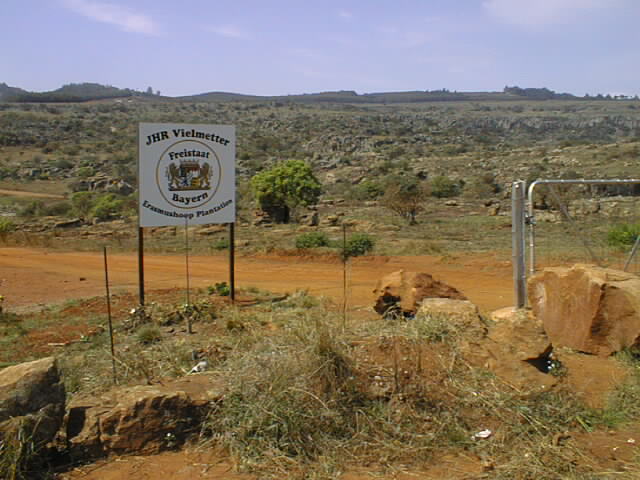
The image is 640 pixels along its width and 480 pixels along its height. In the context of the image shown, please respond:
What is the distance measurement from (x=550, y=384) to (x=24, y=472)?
4343mm

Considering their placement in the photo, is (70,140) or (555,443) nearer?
(555,443)

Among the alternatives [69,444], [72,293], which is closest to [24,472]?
[69,444]

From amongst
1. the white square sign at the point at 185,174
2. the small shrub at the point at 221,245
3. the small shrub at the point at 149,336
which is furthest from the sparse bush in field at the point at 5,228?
the small shrub at the point at 149,336

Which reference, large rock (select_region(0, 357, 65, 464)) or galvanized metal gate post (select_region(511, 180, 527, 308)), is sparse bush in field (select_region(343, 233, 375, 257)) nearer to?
galvanized metal gate post (select_region(511, 180, 527, 308))

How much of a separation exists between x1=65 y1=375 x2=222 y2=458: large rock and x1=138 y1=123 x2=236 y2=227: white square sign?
5.23 m

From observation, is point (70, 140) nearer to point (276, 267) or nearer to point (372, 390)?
point (276, 267)

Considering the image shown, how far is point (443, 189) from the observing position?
36.1 meters

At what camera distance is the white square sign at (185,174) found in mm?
9992

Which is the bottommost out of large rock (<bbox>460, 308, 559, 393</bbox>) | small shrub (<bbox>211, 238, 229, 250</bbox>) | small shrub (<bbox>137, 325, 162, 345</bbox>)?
small shrub (<bbox>211, 238, 229, 250</bbox>)

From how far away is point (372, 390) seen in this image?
559cm

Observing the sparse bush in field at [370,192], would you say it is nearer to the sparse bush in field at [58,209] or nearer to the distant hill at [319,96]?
the sparse bush in field at [58,209]

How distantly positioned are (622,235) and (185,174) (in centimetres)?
A: 938

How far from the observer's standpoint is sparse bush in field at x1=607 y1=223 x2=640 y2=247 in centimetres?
1390

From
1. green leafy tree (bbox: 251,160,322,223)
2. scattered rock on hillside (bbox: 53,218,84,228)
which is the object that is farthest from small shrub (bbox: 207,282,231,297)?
scattered rock on hillside (bbox: 53,218,84,228)
